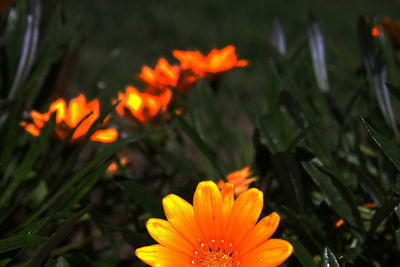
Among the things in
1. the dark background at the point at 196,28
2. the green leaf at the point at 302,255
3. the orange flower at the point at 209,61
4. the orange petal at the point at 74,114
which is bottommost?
the green leaf at the point at 302,255

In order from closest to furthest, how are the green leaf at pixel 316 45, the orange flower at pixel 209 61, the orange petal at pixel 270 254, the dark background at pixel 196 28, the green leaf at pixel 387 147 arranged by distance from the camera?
1. the orange petal at pixel 270 254
2. the green leaf at pixel 387 147
3. the orange flower at pixel 209 61
4. the green leaf at pixel 316 45
5. the dark background at pixel 196 28

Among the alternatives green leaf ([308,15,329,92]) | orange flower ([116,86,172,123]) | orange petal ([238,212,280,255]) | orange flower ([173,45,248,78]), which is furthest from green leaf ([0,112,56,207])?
green leaf ([308,15,329,92])

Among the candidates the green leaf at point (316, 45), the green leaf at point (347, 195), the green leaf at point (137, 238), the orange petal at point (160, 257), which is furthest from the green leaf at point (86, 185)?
the green leaf at point (316, 45)

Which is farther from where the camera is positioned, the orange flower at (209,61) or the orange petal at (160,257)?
the orange flower at (209,61)

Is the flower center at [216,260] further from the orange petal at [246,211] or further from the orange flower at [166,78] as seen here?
the orange flower at [166,78]

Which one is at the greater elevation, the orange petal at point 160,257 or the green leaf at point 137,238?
the green leaf at point 137,238

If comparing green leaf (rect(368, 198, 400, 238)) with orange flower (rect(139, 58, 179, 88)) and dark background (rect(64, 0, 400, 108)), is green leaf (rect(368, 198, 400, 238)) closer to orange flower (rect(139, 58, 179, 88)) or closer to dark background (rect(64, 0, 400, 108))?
orange flower (rect(139, 58, 179, 88))

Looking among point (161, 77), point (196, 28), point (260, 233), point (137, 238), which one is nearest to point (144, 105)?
point (161, 77)

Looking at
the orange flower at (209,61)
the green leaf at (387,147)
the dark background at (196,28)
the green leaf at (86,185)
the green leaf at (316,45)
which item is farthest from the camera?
the dark background at (196,28)
